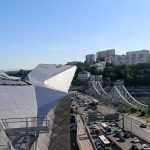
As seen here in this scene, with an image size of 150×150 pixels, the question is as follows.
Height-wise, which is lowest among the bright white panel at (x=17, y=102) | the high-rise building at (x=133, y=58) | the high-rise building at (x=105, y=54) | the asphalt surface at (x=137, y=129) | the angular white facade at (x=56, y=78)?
the asphalt surface at (x=137, y=129)

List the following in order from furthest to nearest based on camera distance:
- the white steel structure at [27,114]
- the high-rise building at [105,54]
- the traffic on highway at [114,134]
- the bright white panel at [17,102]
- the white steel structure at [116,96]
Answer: the high-rise building at [105,54]
the white steel structure at [116,96]
the traffic on highway at [114,134]
the bright white panel at [17,102]
the white steel structure at [27,114]

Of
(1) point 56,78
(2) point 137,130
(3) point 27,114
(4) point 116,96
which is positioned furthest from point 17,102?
(4) point 116,96

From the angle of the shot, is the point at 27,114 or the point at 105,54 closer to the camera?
the point at 27,114

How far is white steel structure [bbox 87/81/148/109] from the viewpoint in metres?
44.7

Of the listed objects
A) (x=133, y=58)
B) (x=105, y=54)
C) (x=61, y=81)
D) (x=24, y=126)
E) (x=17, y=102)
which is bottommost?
(x=24, y=126)

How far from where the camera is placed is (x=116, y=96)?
50.3 metres

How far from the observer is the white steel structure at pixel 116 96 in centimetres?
4466

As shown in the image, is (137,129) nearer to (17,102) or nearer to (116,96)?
(17,102)

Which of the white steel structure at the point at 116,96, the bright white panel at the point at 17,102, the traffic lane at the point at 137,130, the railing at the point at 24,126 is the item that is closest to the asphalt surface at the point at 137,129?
the traffic lane at the point at 137,130

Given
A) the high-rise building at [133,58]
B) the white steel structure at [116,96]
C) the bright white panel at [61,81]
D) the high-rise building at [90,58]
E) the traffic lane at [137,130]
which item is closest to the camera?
the bright white panel at [61,81]

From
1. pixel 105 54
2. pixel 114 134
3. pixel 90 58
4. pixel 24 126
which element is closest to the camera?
pixel 24 126

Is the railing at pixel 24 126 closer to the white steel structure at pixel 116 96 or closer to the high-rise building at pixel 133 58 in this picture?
the white steel structure at pixel 116 96

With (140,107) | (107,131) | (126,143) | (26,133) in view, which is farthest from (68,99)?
(140,107)

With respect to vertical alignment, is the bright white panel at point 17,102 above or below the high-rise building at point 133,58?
below
